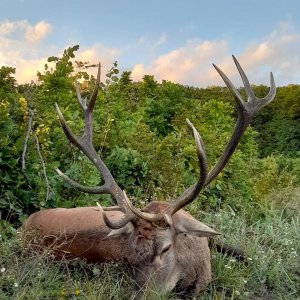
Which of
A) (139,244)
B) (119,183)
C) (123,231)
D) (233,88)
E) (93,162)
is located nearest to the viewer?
(139,244)

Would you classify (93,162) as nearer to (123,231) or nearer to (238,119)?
(123,231)

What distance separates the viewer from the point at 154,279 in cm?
518

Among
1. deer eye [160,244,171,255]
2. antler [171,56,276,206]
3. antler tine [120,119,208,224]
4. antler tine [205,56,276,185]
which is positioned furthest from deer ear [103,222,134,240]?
antler tine [205,56,276,185]

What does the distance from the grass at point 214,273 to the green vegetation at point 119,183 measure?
11 mm

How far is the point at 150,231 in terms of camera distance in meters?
5.14

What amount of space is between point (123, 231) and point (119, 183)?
3072 mm

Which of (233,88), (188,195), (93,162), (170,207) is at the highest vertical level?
(233,88)

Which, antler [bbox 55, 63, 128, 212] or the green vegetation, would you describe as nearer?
the green vegetation

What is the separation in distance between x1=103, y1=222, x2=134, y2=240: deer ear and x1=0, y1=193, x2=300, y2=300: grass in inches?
12.6

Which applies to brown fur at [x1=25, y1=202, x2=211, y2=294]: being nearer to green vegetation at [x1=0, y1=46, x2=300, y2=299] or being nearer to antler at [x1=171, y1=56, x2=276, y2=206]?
green vegetation at [x1=0, y1=46, x2=300, y2=299]

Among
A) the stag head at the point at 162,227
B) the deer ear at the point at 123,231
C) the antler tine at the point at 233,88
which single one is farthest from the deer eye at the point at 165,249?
the antler tine at the point at 233,88

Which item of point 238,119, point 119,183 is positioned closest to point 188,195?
point 238,119

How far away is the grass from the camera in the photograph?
5266 mm

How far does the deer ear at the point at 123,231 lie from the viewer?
5305 millimetres
